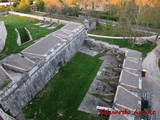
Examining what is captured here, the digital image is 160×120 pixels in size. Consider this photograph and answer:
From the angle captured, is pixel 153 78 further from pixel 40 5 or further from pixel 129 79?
pixel 40 5

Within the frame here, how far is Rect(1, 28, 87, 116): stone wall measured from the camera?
67.2 feet

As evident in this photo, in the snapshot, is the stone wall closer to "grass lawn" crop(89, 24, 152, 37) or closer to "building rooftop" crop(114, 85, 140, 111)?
"building rooftop" crop(114, 85, 140, 111)

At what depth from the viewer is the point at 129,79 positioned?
2497 cm

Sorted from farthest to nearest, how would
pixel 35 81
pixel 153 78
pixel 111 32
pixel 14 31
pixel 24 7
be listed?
1. pixel 24 7
2. pixel 111 32
3. pixel 14 31
4. pixel 153 78
5. pixel 35 81

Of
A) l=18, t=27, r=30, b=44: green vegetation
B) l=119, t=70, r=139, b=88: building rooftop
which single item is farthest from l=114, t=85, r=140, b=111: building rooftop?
l=18, t=27, r=30, b=44: green vegetation

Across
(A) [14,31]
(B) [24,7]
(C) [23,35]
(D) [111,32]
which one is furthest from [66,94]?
(B) [24,7]

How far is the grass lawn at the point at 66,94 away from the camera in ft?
70.9

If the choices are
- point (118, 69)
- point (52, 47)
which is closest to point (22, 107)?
point (52, 47)

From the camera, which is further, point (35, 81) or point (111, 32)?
point (111, 32)

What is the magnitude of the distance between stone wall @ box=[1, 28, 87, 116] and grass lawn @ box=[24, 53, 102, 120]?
69 cm

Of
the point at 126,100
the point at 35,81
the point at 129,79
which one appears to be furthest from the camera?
the point at 129,79

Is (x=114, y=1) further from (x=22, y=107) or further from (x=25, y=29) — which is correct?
(x=22, y=107)

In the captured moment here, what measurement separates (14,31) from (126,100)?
24.0 m

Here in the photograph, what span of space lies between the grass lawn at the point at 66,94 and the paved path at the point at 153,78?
23.7 ft
